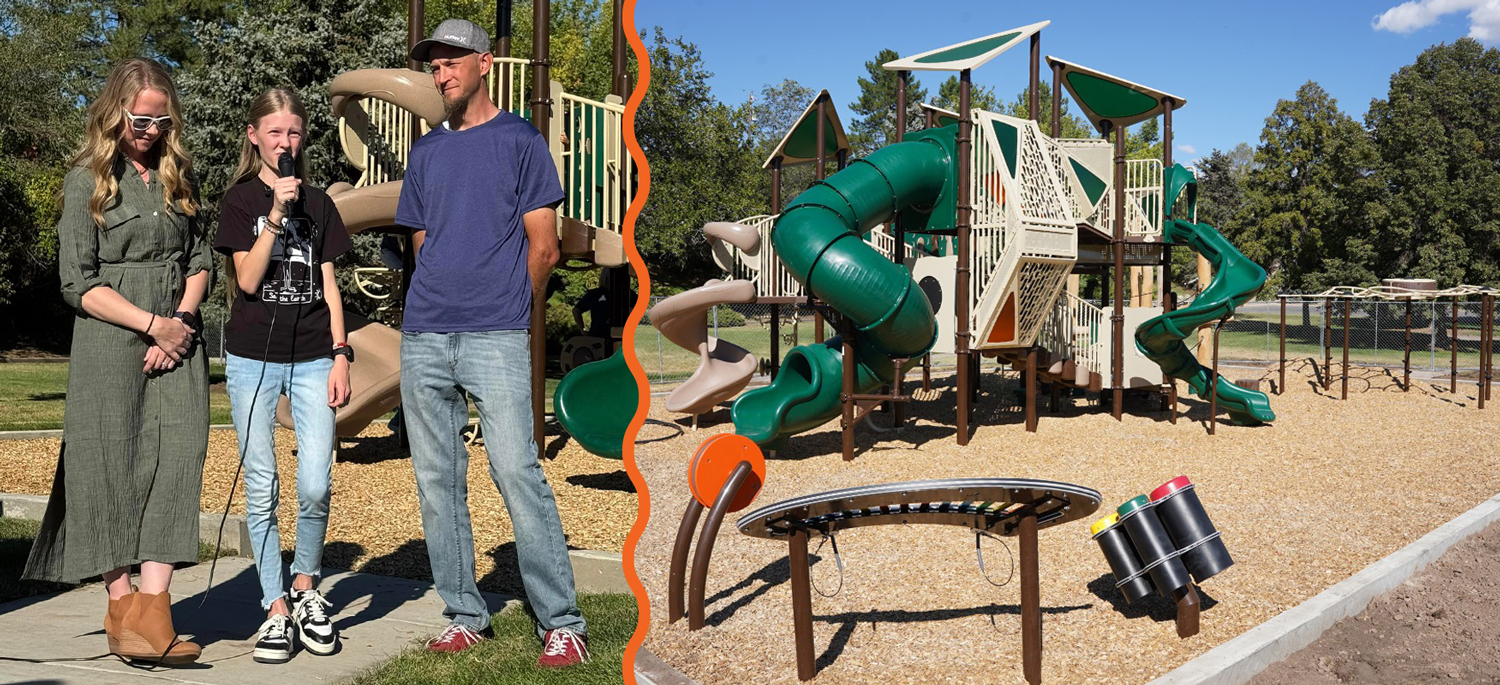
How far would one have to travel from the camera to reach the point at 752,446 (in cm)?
342

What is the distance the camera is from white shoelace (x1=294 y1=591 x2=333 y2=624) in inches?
131

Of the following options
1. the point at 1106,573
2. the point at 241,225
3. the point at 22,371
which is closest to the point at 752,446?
the point at 241,225

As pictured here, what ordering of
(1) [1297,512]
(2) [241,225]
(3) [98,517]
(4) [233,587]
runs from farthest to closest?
(1) [1297,512] < (4) [233,587] < (3) [98,517] < (2) [241,225]

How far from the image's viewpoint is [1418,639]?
5781 millimetres

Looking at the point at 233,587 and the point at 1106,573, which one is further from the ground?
the point at 233,587

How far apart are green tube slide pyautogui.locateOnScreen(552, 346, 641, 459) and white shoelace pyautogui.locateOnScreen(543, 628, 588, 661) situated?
1.29m

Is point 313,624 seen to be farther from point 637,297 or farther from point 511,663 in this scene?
point 637,297

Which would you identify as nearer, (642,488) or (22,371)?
(642,488)

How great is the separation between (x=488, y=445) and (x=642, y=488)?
0.49 m

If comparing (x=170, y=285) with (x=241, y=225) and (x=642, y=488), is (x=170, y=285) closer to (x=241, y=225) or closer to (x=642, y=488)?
(x=241, y=225)

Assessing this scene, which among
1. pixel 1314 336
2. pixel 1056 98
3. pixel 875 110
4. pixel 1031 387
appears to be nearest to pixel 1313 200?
pixel 1314 336

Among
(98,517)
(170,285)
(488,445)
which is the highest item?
(170,285)

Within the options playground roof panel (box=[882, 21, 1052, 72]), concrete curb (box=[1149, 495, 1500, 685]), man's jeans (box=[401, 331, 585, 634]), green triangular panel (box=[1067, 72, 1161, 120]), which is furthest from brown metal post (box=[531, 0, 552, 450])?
green triangular panel (box=[1067, 72, 1161, 120])

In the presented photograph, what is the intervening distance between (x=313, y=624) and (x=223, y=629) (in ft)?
1.24
